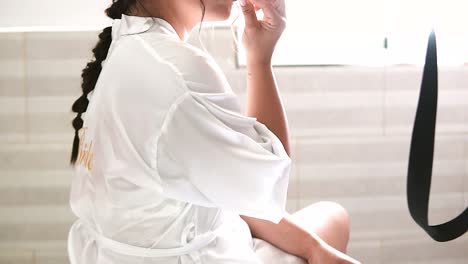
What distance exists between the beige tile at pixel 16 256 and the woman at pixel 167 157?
81 centimetres

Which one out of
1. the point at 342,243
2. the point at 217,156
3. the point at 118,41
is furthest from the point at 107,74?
the point at 342,243

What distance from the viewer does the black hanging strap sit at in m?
1.10

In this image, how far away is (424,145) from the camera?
1.12 metres

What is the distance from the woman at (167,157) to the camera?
740 millimetres

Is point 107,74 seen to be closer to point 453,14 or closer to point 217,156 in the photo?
point 217,156

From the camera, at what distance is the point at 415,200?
1106mm

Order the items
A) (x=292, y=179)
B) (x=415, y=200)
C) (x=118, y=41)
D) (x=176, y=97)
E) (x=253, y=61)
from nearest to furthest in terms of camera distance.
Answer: (x=176, y=97)
(x=118, y=41)
(x=253, y=61)
(x=415, y=200)
(x=292, y=179)

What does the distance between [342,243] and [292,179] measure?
55cm

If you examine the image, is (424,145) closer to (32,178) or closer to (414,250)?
(414,250)

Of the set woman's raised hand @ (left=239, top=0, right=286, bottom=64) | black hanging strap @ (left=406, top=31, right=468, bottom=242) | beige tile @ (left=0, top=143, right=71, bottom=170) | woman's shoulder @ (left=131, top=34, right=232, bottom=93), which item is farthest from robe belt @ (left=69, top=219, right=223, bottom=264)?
beige tile @ (left=0, top=143, right=71, bottom=170)

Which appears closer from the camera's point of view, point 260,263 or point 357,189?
Answer: point 260,263

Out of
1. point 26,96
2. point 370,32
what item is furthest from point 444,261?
point 26,96

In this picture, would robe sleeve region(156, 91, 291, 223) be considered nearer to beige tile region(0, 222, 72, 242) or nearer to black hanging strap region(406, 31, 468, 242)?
black hanging strap region(406, 31, 468, 242)

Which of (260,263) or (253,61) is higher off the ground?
(253,61)
